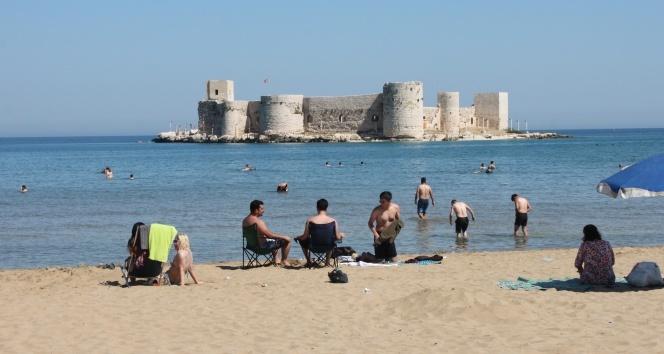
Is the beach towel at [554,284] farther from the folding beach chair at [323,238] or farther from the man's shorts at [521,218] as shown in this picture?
the man's shorts at [521,218]

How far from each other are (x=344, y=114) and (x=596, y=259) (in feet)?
213

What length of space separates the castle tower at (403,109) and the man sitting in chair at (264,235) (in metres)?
56.9

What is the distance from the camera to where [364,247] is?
13.5 metres

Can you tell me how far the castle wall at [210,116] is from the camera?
250ft

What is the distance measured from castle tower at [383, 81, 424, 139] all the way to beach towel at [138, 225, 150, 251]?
58505mm

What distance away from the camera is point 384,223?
1098 centimetres

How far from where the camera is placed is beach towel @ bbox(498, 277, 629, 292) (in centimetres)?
861

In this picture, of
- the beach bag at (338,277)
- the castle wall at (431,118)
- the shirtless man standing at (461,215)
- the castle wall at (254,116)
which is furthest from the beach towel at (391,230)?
the castle wall at (254,116)

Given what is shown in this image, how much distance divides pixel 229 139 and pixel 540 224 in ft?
200

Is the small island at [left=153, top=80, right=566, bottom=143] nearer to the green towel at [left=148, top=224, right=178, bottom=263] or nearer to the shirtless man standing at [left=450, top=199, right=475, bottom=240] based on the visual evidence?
the shirtless man standing at [left=450, top=199, right=475, bottom=240]

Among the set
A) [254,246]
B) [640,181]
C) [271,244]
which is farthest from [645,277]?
[254,246]

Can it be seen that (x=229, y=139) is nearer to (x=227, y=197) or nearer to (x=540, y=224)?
(x=227, y=197)

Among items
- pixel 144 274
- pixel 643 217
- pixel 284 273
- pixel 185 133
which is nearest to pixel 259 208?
pixel 284 273

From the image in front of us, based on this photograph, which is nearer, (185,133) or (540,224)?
(540,224)
